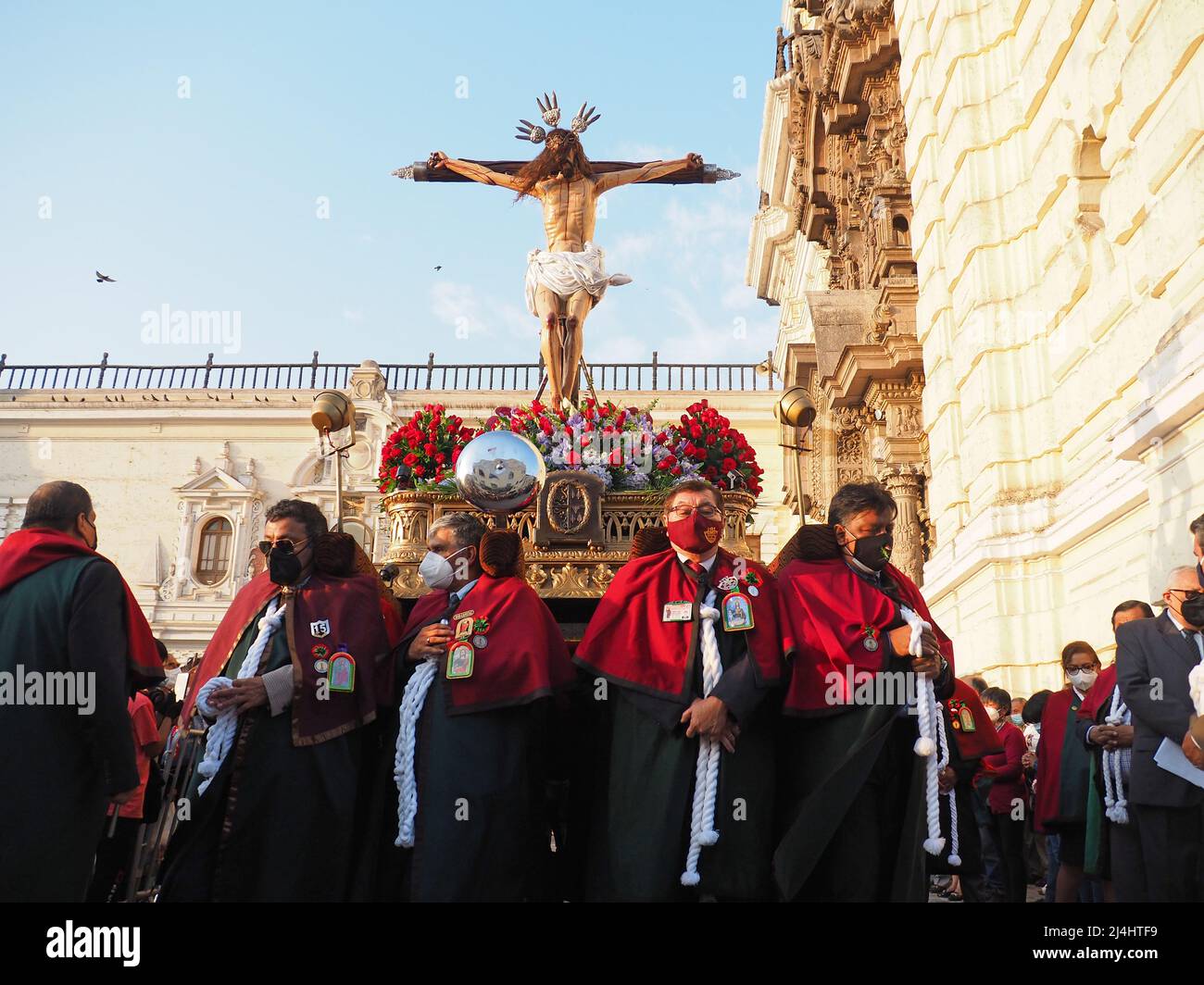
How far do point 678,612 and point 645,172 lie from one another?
562 centimetres

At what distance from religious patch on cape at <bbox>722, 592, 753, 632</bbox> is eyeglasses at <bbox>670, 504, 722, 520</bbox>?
0.34 metres

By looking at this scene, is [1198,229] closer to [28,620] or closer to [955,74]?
[955,74]

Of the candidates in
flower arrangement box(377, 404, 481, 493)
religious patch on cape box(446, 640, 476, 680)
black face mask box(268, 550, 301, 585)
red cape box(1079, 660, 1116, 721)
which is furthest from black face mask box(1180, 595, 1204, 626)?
flower arrangement box(377, 404, 481, 493)

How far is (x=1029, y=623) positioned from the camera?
935 centimetres

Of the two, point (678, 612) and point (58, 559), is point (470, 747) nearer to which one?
point (678, 612)

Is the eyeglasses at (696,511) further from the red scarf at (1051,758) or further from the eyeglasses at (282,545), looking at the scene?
the red scarf at (1051,758)

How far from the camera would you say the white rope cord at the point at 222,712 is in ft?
12.9

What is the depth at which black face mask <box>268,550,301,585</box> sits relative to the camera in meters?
4.16

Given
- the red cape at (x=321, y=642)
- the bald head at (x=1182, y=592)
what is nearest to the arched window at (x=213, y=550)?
the red cape at (x=321, y=642)

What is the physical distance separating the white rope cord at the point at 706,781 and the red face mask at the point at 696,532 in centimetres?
27

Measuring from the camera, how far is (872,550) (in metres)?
4.00

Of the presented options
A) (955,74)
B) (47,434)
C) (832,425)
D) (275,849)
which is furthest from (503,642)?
(47,434)
